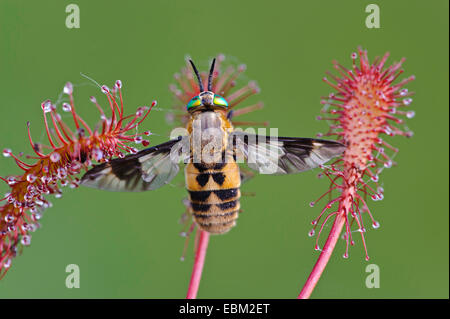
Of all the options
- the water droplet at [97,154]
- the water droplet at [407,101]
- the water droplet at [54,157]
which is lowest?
the water droplet at [54,157]

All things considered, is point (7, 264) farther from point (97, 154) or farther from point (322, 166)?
point (322, 166)

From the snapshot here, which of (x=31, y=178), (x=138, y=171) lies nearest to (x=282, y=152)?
(x=138, y=171)

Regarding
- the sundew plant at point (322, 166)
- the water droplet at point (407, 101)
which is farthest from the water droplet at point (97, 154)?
the water droplet at point (407, 101)

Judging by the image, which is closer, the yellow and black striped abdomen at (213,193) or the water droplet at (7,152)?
the water droplet at (7,152)

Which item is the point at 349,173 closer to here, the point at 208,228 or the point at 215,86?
the point at 208,228

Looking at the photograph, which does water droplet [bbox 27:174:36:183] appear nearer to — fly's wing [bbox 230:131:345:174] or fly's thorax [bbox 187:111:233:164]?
fly's thorax [bbox 187:111:233:164]

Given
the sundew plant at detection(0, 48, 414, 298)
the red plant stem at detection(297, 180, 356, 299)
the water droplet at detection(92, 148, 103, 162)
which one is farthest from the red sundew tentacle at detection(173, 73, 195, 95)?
the red plant stem at detection(297, 180, 356, 299)

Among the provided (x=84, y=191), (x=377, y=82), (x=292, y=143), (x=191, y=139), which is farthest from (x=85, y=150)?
(x=84, y=191)

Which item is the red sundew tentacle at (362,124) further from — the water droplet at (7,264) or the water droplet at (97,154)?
the water droplet at (7,264)
